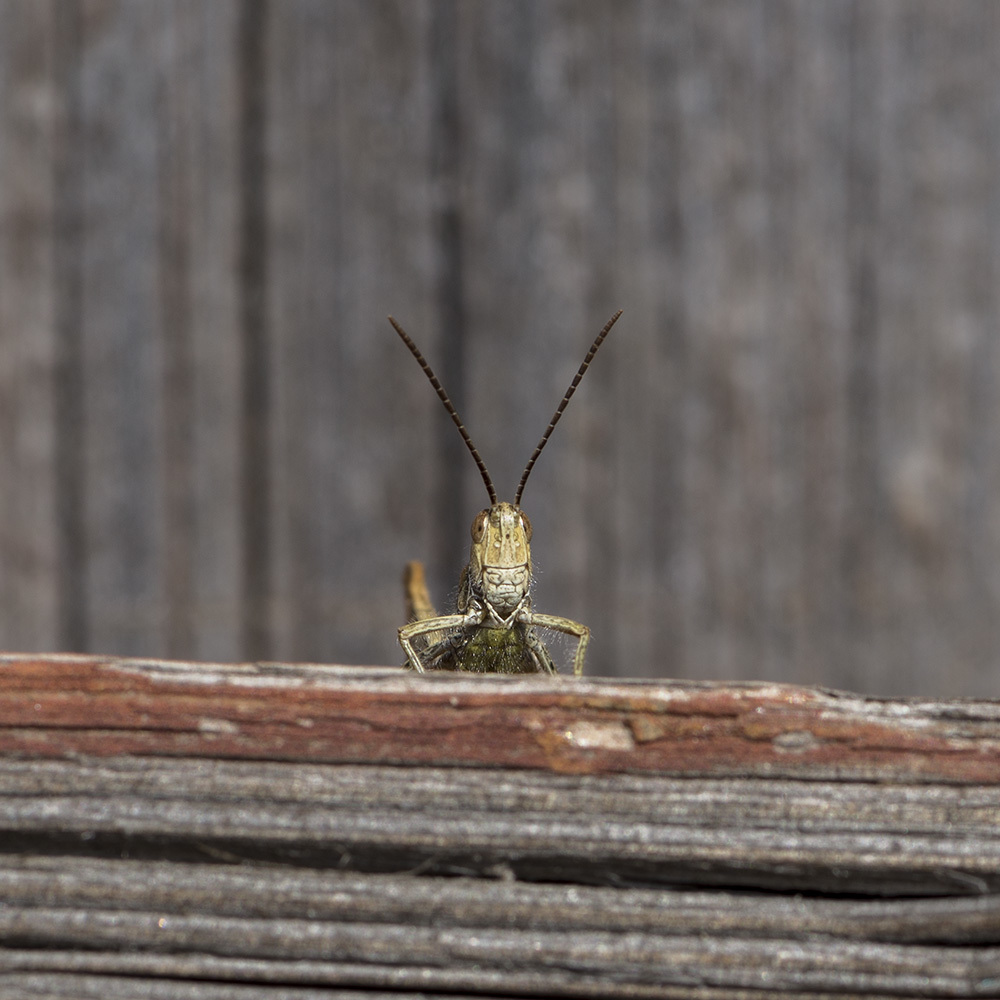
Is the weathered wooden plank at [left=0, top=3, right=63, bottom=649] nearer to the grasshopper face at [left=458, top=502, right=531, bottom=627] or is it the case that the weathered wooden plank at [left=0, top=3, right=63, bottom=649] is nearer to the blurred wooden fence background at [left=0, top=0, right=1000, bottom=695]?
the blurred wooden fence background at [left=0, top=0, right=1000, bottom=695]

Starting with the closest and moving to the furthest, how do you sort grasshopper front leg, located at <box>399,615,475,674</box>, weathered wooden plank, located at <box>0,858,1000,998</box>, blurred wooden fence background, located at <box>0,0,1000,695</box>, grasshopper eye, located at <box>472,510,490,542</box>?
weathered wooden plank, located at <box>0,858,1000,998</box>
grasshopper front leg, located at <box>399,615,475,674</box>
grasshopper eye, located at <box>472,510,490,542</box>
blurred wooden fence background, located at <box>0,0,1000,695</box>

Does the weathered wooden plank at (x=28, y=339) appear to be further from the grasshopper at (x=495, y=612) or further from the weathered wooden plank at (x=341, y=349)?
the grasshopper at (x=495, y=612)

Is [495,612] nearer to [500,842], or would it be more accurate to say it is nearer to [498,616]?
[498,616]

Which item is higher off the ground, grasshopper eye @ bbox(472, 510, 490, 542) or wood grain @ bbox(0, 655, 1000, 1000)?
grasshopper eye @ bbox(472, 510, 490, 542)

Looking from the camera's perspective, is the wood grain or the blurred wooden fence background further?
the blurred wooden fence background

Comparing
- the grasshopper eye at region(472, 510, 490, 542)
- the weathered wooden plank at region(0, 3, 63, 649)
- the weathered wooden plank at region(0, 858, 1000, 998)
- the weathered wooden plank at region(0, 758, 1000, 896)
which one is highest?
the weathered wooden plank at region(0, 3, 63, 649)

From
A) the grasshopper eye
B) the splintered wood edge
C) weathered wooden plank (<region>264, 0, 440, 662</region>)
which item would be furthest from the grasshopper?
the splintered wood edge
